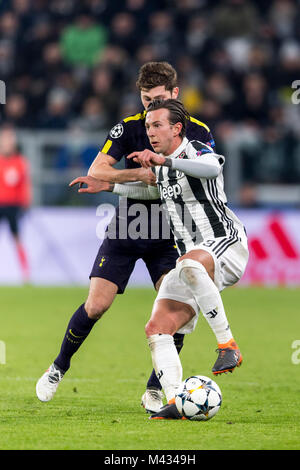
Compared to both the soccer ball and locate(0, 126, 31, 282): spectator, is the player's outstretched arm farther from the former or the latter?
locate(0, 126, 31, 282): spectator

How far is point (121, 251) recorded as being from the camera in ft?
21.8

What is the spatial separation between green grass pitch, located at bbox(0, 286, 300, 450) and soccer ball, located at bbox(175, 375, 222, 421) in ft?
0.23

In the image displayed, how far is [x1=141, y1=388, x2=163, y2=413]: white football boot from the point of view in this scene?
6105 millimetres

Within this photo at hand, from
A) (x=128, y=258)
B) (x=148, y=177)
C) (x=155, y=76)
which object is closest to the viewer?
(x=148, y=177)

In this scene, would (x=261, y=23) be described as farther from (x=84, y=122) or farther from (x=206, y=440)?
(x=206, y=440)

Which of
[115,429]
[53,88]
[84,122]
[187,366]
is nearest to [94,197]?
[84,122]

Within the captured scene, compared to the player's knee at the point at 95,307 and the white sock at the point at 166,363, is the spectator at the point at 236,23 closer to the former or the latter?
the player's knee at the point at 95,307

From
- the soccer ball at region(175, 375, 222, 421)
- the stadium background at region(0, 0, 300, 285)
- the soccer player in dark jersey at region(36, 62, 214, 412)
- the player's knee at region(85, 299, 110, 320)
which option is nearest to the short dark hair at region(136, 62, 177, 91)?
the soccer player in dark jersey at region(36, 62, 214, 412)

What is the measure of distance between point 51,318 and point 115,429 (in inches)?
260

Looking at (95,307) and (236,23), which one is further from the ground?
(236,23)

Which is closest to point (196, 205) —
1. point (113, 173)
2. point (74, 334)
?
point (113, 173)

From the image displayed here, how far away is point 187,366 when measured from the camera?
8125 millimetres

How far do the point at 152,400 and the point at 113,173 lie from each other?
4.98 feet

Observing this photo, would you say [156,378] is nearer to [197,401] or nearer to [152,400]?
[152,400]
